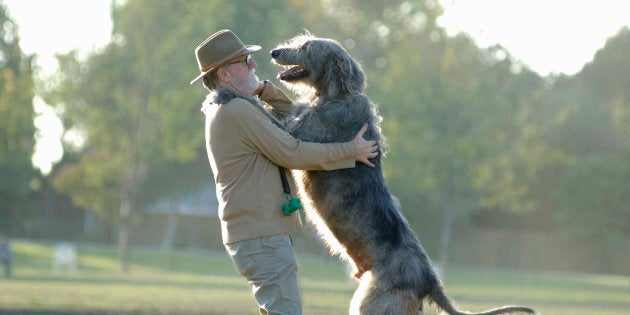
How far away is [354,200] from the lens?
647 cm

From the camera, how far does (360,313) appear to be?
6.17 m

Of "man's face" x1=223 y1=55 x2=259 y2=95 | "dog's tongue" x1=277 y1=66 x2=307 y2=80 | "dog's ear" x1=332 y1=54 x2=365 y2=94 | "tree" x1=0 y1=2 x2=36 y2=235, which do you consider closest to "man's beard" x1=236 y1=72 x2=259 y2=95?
"man's face" x1=223 y1=55 x2=259 y2=95

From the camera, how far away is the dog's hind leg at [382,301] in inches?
241

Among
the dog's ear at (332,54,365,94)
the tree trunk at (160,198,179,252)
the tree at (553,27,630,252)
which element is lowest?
the dog's ear at (332,54,365,94)

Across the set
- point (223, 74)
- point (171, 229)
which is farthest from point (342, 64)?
point (171, 229)

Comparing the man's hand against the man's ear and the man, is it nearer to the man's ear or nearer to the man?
the man

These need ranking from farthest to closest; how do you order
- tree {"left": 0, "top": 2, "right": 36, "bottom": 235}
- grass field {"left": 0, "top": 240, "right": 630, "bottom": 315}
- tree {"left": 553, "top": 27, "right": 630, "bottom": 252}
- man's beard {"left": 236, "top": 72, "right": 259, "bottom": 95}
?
tree {"left": 553, "top": 27, "right": 630, "bottom": 252}, tree {"left": 0, "top": 2, "right": 36, "bottom": 235}, grass field {"left": 0, "top": 240, "right": 630, "bottom": 315}, man's beard {"left": 236, "top": 72, "right": 259, "bottom": 95}

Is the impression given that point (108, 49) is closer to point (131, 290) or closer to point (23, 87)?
point (23, 87)

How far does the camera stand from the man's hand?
645 cm

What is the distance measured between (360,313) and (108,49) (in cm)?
3096

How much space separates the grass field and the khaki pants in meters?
11.3

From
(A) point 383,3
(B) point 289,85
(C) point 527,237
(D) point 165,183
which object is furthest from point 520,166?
(B) point 289,85

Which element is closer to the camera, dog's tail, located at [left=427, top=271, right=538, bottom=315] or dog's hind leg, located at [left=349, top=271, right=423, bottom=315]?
dog's hind leg, located at [left=349, top=271, right=423, bottom=315]

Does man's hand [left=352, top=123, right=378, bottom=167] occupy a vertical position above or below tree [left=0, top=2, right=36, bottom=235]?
below
